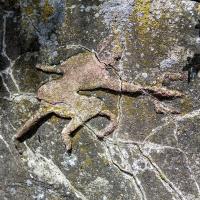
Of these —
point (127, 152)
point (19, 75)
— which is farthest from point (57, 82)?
point (127, 152)

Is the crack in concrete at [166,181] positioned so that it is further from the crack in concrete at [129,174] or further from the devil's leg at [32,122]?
the devil's leg at [32,122]

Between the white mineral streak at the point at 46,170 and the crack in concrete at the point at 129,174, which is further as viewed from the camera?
the white mineral streak at the point at 46,170

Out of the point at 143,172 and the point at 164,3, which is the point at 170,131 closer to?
the point at 143,172

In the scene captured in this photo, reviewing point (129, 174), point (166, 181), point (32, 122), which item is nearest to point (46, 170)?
point (32, 122)

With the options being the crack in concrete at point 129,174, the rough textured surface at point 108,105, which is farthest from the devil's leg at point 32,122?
the crack in concrete at point 129,174

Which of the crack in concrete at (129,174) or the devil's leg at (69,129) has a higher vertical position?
the devil's leg at (69,129)

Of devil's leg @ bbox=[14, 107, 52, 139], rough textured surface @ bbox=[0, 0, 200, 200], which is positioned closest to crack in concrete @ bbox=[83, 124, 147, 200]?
rough textured surface @ bbox=[0, 0, 200, 200]

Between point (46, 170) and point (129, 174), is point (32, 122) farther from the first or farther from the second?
point (129, 174)

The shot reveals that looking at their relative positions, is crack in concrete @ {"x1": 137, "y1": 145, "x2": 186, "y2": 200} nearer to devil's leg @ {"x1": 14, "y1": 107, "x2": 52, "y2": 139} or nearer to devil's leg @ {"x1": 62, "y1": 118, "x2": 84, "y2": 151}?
devil's leg @ {"x1": 62, "y1": 118, "x2": 84, "y2": 151}
